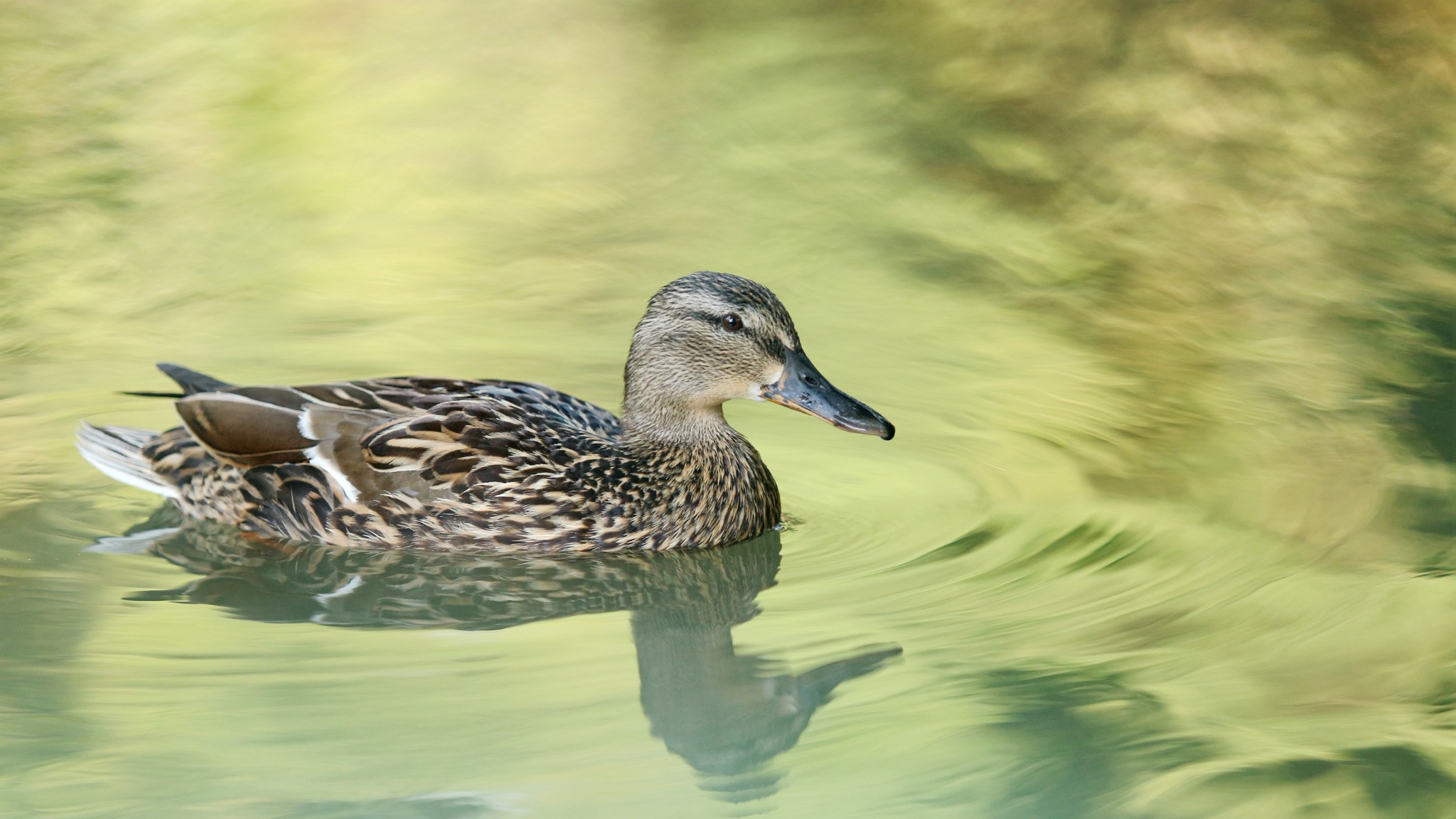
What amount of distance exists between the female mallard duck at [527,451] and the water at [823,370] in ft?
0.47

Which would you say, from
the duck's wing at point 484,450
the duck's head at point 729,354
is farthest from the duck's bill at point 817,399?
the duck's wing at point 484,450

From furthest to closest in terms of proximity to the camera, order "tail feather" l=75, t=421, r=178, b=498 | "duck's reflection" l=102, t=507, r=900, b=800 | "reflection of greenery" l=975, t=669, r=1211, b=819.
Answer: "tail feather" l=75, t=421, r=178, b=498 → "duck's reflection" l=102, t=507, r=900, b=800 → "reflection of greenery" l=975, t=669, r=1211, b=819

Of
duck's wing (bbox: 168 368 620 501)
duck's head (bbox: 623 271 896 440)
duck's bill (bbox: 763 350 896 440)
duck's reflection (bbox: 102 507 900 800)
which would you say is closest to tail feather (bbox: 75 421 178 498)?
duck's reflection (bbox: 102 507 900 800)

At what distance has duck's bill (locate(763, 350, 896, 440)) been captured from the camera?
20.1 feet

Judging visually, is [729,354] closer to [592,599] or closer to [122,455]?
[592,599]

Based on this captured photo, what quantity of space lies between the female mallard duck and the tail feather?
0.20 m

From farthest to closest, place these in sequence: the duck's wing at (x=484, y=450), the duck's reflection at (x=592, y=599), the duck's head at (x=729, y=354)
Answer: the duck's head at (x=729, y=354) → the duck's wing at (x=484, y=450) → the duck's reflection at (x=592, y=599)

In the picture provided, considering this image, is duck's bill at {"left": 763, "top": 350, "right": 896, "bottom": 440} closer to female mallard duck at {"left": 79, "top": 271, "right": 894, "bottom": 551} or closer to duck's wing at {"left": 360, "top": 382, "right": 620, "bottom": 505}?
female mallard duck at {"left": 79, "top": 271, "right": 894, "bottom": 551}

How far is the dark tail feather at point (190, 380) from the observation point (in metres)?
6.65

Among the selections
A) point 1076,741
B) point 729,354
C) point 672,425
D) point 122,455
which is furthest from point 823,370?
point 1076,741

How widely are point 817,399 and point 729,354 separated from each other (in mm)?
329

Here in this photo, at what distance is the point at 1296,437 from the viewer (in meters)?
7.42

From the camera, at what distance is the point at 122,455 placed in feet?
22.0

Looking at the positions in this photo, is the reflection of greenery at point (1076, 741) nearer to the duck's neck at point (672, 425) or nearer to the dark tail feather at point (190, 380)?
the duck's neck at point (672, 425)
